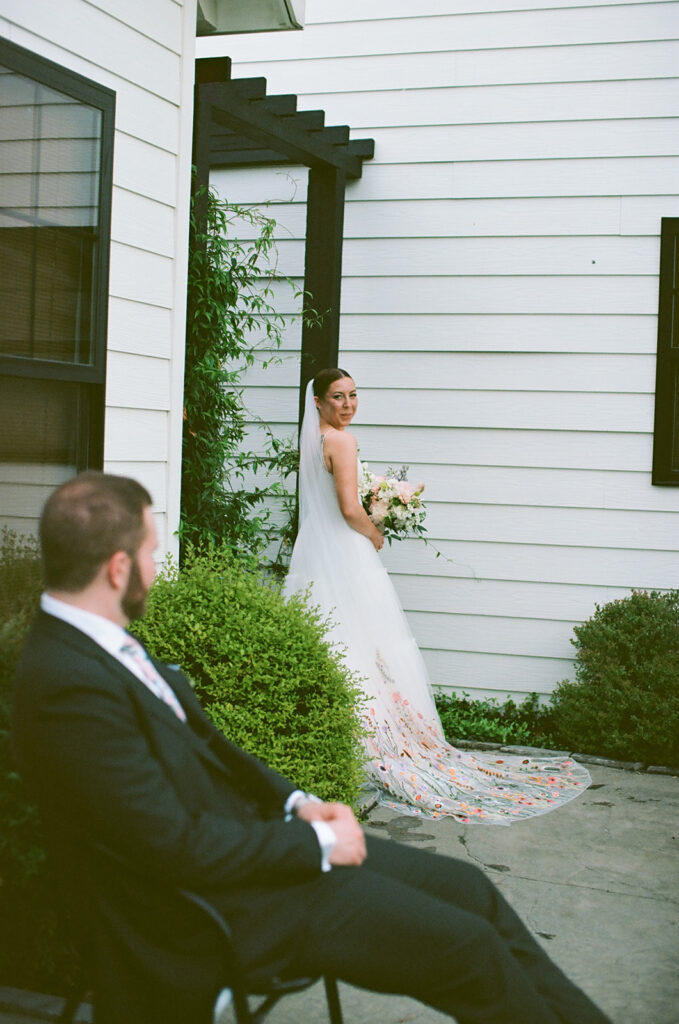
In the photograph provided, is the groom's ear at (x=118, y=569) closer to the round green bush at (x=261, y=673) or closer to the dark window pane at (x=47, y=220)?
the round green bush at (x=261, y=673)

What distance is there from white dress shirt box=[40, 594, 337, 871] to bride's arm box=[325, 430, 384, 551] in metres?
3.45

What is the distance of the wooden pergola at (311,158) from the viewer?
18.4ft

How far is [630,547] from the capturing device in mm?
6457

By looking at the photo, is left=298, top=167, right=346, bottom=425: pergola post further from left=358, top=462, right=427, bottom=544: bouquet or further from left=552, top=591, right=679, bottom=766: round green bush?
left=552, top=591, right=679, bottom=766: round green bush

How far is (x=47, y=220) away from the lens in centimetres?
390

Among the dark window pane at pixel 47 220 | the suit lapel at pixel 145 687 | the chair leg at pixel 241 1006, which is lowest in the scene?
the chair leg at pixel 241 1006

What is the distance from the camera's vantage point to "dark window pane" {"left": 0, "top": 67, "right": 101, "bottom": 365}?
372cm

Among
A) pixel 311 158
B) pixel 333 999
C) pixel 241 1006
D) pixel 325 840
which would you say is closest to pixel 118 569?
pixel 325 840

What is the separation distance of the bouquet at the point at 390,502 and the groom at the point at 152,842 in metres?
3.63

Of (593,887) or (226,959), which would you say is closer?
(226,959)

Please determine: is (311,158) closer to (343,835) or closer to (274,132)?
(274,132)

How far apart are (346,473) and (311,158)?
6.59 ft

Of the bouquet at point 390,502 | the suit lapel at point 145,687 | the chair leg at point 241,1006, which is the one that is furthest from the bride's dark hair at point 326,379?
the chair leg at point 241,1006

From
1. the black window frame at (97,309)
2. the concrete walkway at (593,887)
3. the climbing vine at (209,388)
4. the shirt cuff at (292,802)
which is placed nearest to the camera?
the shirt cuff at (292,802)
